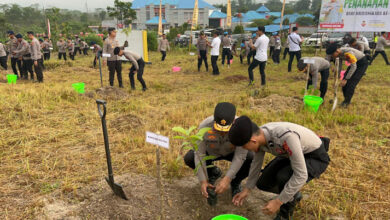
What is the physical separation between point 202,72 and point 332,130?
689 centimetres

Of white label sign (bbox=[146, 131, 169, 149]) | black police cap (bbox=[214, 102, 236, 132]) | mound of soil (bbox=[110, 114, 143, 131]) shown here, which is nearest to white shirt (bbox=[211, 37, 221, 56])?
mound of soil (bbox=[110, 114, 143, 131])

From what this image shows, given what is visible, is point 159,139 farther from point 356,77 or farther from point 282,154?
point 356,77

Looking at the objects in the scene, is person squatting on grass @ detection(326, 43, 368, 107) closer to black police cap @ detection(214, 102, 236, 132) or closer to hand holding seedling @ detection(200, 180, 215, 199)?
black police cap @ detection(214, 102, 236, 132)

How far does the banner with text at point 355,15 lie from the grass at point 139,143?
6373mm

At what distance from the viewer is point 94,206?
2518mm

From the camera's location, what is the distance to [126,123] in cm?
456

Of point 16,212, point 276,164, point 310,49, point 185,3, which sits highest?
point 185,3

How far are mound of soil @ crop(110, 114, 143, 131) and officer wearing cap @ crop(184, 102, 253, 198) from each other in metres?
1.93

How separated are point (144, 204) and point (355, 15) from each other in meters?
13.0

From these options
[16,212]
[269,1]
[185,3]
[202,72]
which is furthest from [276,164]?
[269,1]

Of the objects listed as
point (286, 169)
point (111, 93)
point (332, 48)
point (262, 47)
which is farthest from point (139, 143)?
point (262, 47)

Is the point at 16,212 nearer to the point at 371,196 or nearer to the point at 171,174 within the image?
the point at 171,174

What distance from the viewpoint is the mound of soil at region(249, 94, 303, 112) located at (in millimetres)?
5250

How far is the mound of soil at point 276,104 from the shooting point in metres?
5.25
